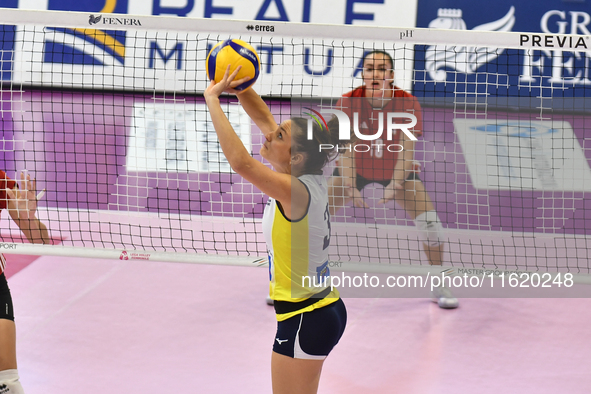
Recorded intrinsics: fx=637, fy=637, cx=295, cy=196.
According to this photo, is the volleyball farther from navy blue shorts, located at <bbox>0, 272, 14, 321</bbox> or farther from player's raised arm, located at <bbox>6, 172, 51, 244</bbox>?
navy blue shorts, located at <bbox>0, 272, 14, 321</bbox>

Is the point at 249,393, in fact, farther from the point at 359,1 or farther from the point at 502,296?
the point at 359,1

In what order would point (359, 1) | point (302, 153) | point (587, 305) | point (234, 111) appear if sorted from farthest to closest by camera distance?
1. point (359, 1)
2. point (234, 111)
3. point (587, 305)
4. point (302, 153)

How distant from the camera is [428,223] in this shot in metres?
5.80

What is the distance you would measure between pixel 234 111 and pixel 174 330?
14.0 ft

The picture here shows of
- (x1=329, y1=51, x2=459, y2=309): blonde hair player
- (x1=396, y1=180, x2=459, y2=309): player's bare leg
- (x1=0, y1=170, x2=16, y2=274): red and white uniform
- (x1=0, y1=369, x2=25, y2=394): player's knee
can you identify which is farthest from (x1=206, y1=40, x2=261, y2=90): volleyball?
(x1=396, y1=180, x2=459, y2=309): player's bare leg

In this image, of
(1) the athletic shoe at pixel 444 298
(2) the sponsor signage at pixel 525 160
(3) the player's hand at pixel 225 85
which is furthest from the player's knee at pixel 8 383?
(2) the sponsor signage at pixel 525 160

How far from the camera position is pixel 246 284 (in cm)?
623

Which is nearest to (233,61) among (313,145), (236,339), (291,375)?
(313,145)

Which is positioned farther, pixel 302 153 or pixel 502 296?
pixel 502 296

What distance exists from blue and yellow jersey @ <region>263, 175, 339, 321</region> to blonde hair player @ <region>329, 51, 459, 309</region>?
252 centimetres

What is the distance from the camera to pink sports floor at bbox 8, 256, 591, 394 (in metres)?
Result: 4.39

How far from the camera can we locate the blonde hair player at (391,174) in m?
5.64

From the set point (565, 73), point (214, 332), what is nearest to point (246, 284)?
Result: point (214, 332)

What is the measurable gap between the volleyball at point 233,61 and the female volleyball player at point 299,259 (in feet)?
1.00
